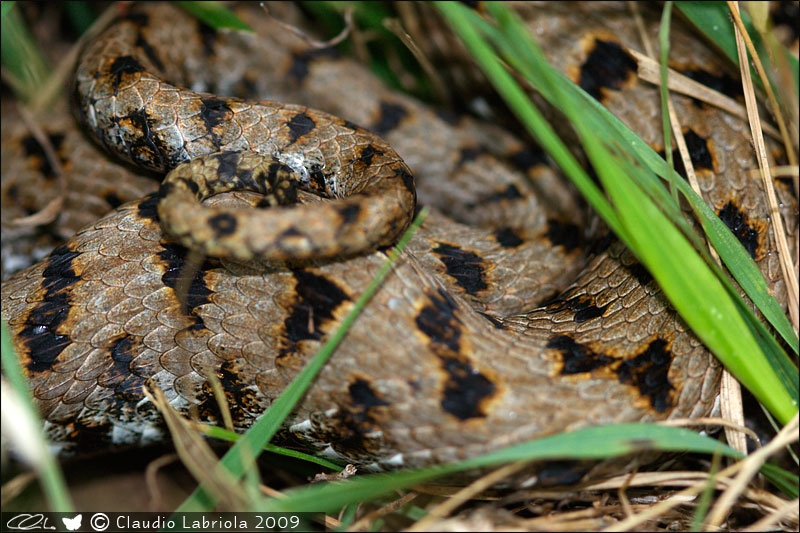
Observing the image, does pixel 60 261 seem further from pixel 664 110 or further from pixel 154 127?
pixel 664 110

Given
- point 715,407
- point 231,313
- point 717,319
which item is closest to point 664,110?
point 717,319

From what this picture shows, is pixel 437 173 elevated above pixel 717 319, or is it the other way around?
pixel 717 319

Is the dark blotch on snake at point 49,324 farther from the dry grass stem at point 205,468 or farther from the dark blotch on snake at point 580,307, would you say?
the dark blotch on snake at point 580,307

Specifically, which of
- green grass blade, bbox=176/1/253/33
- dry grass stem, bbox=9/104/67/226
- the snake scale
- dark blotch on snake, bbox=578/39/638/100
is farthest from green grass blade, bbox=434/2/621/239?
dry grass stem, bbox=9/104/67/226

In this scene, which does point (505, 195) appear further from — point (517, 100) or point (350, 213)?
point (517, 100)

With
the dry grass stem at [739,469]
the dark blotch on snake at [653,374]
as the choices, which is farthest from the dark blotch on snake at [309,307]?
the dry grass stem at [739,469]

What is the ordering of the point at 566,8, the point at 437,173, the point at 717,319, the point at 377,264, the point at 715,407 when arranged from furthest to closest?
1. the point at 437,173
2. the point at 566,8
3. the point at 715,407
4. the point at 377,264
5. the point at 717,319

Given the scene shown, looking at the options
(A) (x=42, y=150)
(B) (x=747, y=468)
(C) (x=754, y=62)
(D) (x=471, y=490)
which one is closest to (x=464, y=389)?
(D) (x=471, y=490)
